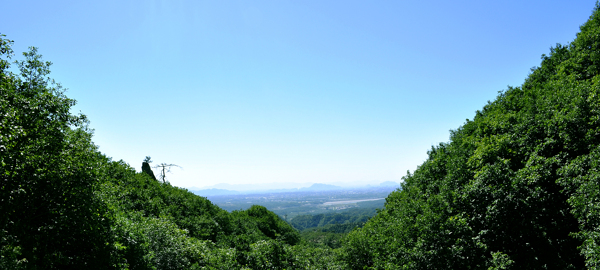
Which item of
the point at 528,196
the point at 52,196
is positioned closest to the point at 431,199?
the point at 528,196

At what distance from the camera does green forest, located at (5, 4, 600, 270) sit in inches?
453

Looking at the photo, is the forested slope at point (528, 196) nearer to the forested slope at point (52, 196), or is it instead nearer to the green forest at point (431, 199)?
the green forest at point (431, 199)

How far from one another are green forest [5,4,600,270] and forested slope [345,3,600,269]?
0.29 ft

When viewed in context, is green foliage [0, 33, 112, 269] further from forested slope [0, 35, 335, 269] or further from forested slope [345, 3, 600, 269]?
forested slope [345, 3, 600, 269]

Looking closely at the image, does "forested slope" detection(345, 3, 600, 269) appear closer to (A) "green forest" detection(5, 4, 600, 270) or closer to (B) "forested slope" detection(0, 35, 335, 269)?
(A) "green forest" detection(5, 4, 600, 270)

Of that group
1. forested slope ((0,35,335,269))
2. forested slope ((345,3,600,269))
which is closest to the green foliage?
forested slope ((0,35,335,269))

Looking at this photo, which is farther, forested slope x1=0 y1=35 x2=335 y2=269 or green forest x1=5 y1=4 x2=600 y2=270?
green forest x1=5 y1=4 x2=600 y2=270

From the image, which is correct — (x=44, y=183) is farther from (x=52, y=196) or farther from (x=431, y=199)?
(x=431, y=199)

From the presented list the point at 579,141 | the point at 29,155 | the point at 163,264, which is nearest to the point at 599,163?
the point at 579,141

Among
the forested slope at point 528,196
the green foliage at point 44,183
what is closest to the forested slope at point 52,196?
the green foliage at point 44,183

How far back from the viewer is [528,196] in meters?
18.0

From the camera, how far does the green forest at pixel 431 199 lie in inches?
453

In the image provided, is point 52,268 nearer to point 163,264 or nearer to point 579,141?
point 163,264

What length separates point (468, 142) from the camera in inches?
1115
